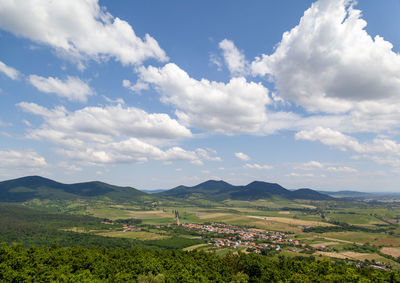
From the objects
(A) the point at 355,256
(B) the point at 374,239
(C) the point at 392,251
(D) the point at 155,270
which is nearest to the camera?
(D) the point at 155,270

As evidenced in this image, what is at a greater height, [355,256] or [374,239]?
[355,256]

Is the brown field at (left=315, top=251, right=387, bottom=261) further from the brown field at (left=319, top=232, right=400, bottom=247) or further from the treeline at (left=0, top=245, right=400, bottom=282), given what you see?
the treeline at (left=0, top=245, right=400, bottom=282)

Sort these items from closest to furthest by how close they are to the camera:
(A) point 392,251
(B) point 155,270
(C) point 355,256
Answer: (B) point 155,270 < (C) point 355,256 < (A) point 392,251

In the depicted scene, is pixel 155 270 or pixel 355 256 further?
pixel 355 256

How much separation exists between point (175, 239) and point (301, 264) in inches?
5338

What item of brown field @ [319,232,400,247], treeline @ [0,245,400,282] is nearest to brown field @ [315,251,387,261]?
brown field @ [319,232,400,247]

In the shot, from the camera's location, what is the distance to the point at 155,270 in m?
56.8

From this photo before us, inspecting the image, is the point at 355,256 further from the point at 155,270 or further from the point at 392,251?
the point at 155,270

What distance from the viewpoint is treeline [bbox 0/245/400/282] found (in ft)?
158

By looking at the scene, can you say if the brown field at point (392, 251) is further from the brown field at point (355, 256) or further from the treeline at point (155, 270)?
the treeline at point (155, 270)

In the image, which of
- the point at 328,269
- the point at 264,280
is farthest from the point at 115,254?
the point at 328,269

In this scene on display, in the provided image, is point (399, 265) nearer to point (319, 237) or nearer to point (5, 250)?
point (319, 237)

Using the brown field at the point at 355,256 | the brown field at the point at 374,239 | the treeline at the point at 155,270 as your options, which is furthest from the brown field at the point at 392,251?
the treeline at the point at 155,270

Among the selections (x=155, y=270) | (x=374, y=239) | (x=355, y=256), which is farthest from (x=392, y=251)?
(x=155, y=270)
